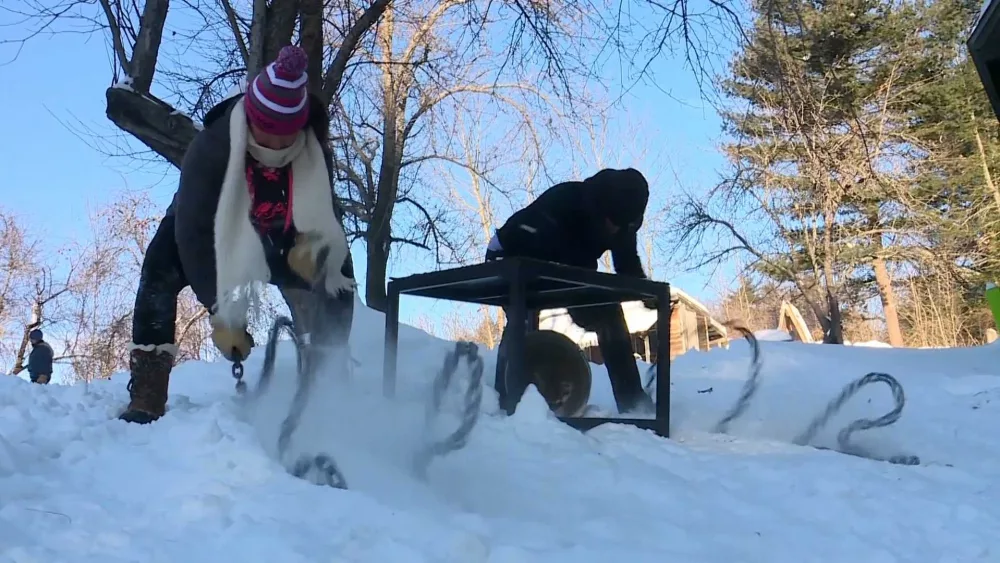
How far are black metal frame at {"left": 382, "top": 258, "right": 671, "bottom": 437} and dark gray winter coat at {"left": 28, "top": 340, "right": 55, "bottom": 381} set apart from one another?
7.49 meters

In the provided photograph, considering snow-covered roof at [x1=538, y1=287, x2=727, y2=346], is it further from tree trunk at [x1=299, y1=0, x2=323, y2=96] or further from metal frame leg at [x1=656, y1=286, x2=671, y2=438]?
tree trunk at [x1=299, y1=0, x2=323, y2=96]

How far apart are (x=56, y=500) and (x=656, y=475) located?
4.54ft

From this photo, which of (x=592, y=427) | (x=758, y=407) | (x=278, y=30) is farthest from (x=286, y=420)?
(x=278, y=30)

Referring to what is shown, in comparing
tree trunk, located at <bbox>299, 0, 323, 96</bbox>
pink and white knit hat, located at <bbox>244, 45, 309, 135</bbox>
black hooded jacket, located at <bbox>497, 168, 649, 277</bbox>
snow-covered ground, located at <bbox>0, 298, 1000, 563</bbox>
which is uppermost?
tree trunk, located at <bbox>299, 0, 323, 96</bbox>

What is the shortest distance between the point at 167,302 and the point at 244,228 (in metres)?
0.49

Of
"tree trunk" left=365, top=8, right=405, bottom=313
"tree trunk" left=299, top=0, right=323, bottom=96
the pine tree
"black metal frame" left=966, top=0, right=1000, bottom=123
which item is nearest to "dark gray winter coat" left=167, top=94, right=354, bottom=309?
"black metal frame" left=966, top=0, right=1000, bottom=123

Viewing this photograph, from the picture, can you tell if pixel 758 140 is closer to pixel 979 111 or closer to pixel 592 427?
pixel 979 111

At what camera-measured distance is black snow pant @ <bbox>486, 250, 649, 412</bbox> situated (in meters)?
3.32

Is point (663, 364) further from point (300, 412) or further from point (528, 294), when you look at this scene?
point (300, 412)

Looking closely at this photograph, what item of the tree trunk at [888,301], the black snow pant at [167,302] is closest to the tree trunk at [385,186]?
the black snow pant at [167,302]

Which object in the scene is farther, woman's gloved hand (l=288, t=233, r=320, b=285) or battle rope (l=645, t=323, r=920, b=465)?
battle rope (l=645, t=323, r=920, b=465)

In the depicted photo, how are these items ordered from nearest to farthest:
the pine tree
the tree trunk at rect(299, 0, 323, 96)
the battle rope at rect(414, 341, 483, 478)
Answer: the battle rope at rect(414, 341, 483, 478), the tree trunk at rect(299, 0, 323, 96), the pine tree

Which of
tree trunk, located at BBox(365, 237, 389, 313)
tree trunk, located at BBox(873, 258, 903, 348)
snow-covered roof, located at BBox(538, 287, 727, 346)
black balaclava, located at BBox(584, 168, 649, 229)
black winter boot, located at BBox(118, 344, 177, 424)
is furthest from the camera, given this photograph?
tree trunk, located at BBox(873, 258, 903, 348)

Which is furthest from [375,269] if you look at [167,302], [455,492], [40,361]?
[455,492]
